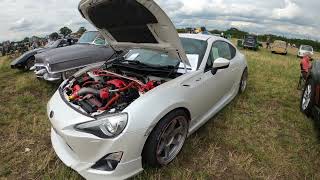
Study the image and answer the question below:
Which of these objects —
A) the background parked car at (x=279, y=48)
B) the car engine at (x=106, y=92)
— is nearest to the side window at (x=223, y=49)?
the car engine at (x=106, y=92)

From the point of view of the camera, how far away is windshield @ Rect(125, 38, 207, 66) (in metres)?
4.09

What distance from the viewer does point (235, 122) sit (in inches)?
189

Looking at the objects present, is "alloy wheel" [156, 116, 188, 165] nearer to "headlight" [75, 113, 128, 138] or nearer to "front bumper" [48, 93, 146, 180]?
"front bumper" [48, 93, 146, 180]

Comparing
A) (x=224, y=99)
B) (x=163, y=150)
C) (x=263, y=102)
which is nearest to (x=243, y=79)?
(x=263, y=102)

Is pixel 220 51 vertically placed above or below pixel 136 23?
below

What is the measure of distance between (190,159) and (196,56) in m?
1.47

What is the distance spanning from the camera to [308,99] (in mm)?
4844

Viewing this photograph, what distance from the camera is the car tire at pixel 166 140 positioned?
3033 mm

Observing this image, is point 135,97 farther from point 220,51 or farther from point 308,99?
point 308,99

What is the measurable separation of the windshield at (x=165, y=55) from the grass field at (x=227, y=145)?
1177 millimetres

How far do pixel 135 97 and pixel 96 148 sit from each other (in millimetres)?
861

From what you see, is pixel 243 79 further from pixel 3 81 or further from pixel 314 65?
pixel 3 81

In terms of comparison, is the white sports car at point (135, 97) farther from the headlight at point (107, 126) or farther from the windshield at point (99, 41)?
the windshield at point (99, 41)

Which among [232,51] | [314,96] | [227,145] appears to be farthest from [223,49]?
[227,145]
